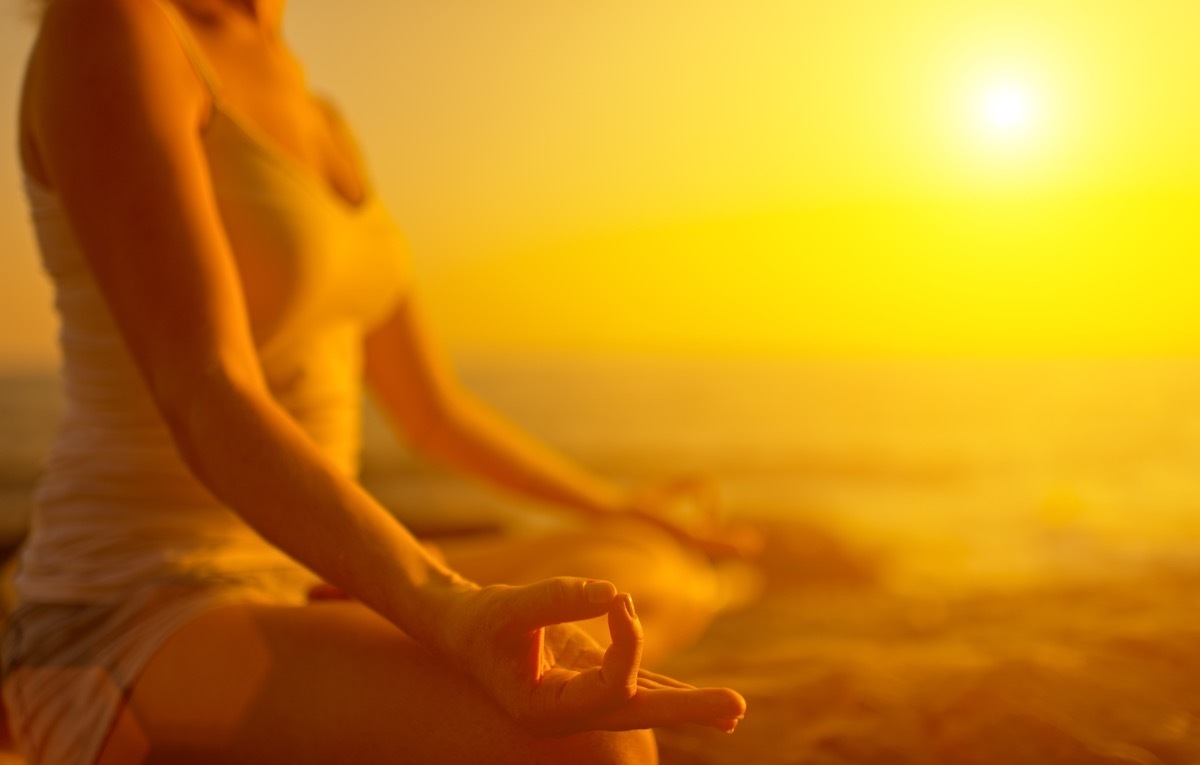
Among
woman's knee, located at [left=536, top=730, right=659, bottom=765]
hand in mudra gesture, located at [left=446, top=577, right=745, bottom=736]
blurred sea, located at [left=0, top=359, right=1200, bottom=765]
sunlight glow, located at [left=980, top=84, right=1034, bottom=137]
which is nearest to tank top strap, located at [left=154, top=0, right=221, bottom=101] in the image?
hand in mudra gesture, located at [left=446, top=577, right=745, bottom=736]

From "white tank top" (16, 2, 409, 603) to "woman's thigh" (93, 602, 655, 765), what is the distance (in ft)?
0.53

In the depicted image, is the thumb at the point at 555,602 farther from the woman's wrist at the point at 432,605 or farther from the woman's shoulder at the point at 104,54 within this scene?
the woman's shoulder at the point at 104,54

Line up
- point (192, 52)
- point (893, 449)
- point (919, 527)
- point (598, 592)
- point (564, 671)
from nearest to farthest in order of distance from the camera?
point (598, 592) → point (564, 671) → point (192, 52) → point (919, 527) → point (893, 449)

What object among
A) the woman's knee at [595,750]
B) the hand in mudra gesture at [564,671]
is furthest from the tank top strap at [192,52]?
the woman's knee at [595,750]

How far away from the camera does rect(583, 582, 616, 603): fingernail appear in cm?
79

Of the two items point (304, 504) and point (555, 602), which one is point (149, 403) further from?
point (555, 602)

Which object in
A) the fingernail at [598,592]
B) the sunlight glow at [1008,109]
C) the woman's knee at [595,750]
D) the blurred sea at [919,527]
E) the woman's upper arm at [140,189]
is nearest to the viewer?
the fingernail at [598,592]

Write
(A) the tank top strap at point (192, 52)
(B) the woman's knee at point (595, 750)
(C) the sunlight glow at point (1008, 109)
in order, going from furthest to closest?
(C) the sunlight glow at point (1008, 109), (A) the tank top strap at point (192, 52), (B) the woman's knee at point (595, 750)

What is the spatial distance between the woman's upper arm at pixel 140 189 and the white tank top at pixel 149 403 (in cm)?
10

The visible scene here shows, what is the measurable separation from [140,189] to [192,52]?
24 centimetres

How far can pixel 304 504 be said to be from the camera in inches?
39.8

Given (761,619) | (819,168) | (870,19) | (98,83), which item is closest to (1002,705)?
(98,83)

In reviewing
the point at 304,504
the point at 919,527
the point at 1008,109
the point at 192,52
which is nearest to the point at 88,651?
the point at 304,504

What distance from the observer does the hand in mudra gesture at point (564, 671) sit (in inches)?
31.5
